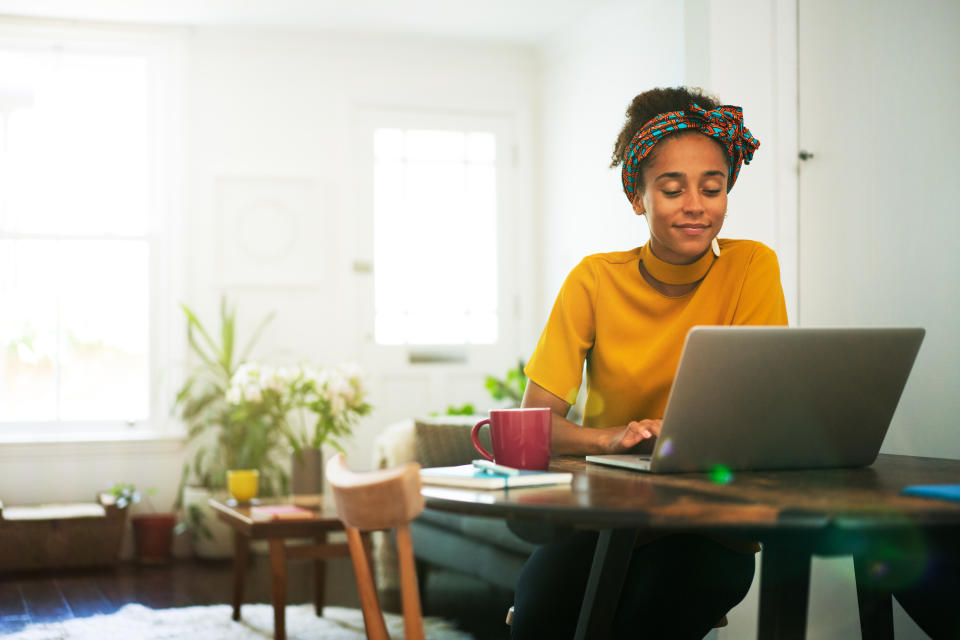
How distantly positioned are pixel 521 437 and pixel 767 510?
0.45 meters

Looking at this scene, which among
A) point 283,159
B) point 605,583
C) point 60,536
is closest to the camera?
point 605,583

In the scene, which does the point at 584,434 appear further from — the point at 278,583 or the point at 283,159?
the point at 283,159

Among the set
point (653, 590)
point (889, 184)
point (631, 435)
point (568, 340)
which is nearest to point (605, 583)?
point (653, 590)

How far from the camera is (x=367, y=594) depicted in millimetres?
1025

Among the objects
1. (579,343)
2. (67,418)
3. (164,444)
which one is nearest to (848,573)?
(579,343)

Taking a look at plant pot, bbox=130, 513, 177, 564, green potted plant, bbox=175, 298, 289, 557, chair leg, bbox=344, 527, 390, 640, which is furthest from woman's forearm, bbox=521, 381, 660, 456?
plant pot, bbox=130, 513, 177, 564

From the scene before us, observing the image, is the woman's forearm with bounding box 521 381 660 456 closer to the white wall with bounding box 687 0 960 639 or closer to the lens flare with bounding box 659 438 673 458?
the lens flare with bounding box 659 438 673 458

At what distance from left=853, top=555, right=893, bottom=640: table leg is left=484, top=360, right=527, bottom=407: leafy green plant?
3751mm

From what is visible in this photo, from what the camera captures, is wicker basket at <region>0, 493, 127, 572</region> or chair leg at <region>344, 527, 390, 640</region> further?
wicker basket at <region>0, 493, 127, 572</region>

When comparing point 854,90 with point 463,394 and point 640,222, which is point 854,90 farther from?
point 463,394

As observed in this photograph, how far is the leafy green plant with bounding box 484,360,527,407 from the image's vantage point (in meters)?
5.40

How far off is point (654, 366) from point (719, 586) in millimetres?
375

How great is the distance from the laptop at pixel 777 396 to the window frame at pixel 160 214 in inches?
179

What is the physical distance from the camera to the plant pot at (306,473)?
149 inches
